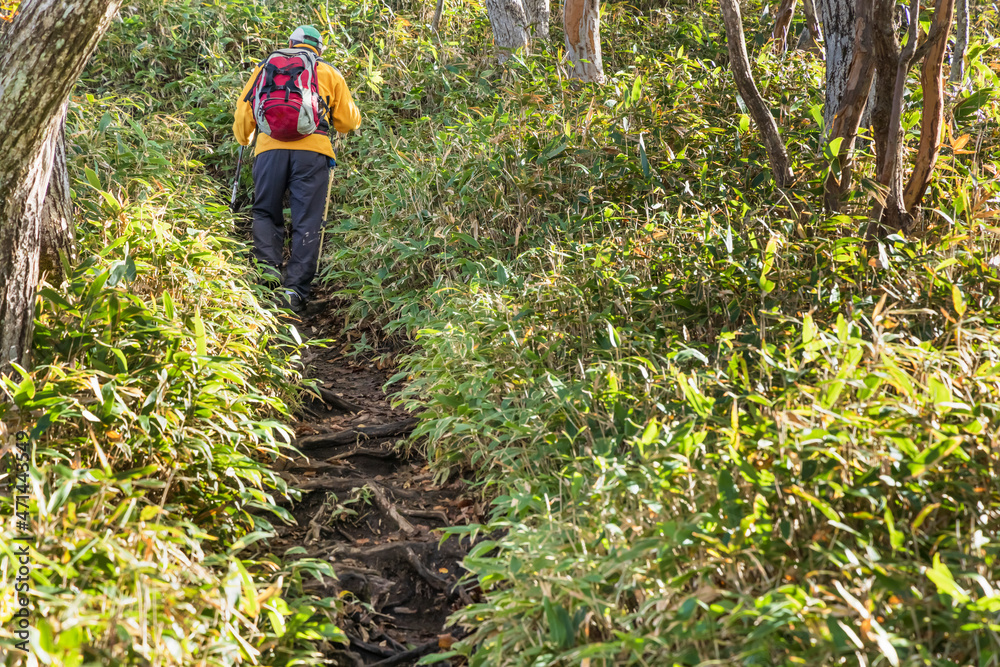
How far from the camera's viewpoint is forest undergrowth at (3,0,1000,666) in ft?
7.27

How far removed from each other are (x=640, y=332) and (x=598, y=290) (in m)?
0.41

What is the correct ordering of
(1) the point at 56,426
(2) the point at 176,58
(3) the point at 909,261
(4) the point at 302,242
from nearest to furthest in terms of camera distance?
(1) the point at 56,426 < (3) the point at 909,261 < (4) the point at 302,242 < (2) the point at 176,58

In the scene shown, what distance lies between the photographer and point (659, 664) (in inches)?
85.0

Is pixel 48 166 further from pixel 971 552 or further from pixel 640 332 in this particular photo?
pixel 971 552

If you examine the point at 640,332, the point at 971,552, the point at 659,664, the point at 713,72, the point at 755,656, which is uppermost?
the point at 713,72

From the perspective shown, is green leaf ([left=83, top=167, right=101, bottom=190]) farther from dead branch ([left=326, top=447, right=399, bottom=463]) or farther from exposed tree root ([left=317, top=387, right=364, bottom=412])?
dead branch ([left=326, top=447, right=399, bottom=463])

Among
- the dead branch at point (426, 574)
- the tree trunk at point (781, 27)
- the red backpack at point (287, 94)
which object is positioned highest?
the tree trunk at point (781, 27)

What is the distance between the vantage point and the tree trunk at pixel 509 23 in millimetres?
7648

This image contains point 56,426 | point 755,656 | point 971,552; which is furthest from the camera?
point 56,426

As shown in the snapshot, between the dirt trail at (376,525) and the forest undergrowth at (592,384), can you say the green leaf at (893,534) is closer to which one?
the forest undergrowth at (592,384)

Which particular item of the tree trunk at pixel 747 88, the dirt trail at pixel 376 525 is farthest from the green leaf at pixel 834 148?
the dirt trail at pixel 376 525

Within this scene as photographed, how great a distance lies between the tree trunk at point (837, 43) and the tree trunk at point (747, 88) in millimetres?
338

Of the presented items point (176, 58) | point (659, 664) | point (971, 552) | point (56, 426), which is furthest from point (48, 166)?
point (176, 58)

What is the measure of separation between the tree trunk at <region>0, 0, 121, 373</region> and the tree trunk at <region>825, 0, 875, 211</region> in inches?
155
